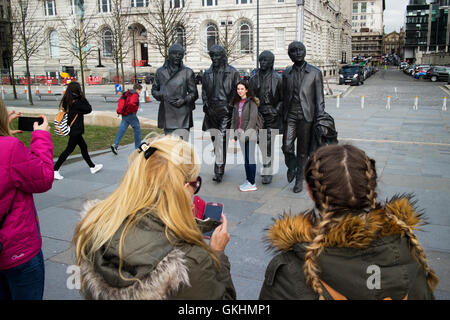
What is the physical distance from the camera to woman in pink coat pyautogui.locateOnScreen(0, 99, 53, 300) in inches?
92.2

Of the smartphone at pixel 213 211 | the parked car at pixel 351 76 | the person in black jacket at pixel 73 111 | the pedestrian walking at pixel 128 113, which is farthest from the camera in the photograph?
the parked car at pixel 351 76

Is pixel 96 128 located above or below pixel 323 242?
below

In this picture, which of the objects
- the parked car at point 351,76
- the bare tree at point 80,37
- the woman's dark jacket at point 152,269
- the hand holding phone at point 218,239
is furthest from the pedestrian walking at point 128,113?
the parked car at point 351,76

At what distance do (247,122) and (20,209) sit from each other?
452cm

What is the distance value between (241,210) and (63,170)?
13.7 ft

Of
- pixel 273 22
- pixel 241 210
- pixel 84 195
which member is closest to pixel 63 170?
pixel 84 195

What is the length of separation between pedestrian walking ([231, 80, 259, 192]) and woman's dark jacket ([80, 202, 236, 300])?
499 cm

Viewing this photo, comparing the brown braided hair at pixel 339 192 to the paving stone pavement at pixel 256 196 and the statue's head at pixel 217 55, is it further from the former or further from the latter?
the statue's head at pixel 217 55

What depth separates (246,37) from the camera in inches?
1822

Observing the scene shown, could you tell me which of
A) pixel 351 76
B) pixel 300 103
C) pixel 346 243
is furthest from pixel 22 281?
pixel 351 76

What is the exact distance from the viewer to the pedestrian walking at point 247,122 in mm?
6609

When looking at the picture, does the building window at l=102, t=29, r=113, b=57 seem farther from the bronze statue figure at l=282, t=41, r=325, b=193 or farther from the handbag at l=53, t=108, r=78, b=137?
the bronze statue figure at l=282, t=41, r=325, b=193

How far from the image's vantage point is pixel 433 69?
44.9 metres
